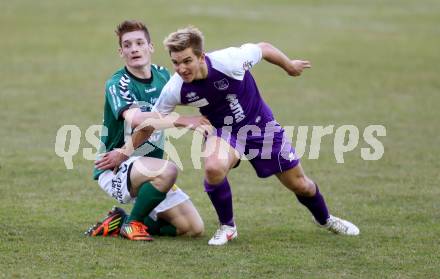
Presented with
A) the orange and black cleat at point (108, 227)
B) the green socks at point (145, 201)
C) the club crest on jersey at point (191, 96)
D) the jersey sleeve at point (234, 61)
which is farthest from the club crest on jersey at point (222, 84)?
the orange and black cleat at point (108, 227)

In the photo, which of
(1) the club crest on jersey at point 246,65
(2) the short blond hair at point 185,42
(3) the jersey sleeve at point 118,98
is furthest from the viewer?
(3) the jersey sleeve at point 118,98

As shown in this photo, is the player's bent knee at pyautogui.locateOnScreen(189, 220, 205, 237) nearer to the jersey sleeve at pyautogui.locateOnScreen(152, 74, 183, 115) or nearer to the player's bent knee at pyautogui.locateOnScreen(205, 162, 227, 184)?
the player's bent knee at pyautogui.locateOnScreen(205, 162, 227, 184)

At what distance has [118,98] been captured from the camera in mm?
6734

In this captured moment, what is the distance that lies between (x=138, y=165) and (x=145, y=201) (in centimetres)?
28

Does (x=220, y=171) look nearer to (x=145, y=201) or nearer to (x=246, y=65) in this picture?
(x=145, y=201)

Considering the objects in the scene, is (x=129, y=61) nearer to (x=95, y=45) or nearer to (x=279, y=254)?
(x=279, y=254)

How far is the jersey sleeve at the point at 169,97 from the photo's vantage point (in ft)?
21.2

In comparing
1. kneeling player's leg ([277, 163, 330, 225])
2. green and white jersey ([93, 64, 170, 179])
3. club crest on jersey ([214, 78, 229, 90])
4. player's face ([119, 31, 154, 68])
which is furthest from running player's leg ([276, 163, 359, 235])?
player's face ([119, 31, 154, 68])

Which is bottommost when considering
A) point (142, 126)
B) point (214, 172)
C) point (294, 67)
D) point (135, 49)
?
point (214, 172)

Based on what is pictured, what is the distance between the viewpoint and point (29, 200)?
804 centimetres

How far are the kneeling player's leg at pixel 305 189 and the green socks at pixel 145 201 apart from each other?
946 mm

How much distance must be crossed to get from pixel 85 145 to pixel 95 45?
10.3m

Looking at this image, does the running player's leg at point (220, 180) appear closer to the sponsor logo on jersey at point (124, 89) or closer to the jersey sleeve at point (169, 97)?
the jersey sleeve at point (169, 97)

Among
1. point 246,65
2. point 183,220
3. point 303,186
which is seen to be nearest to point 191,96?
point 246,65
